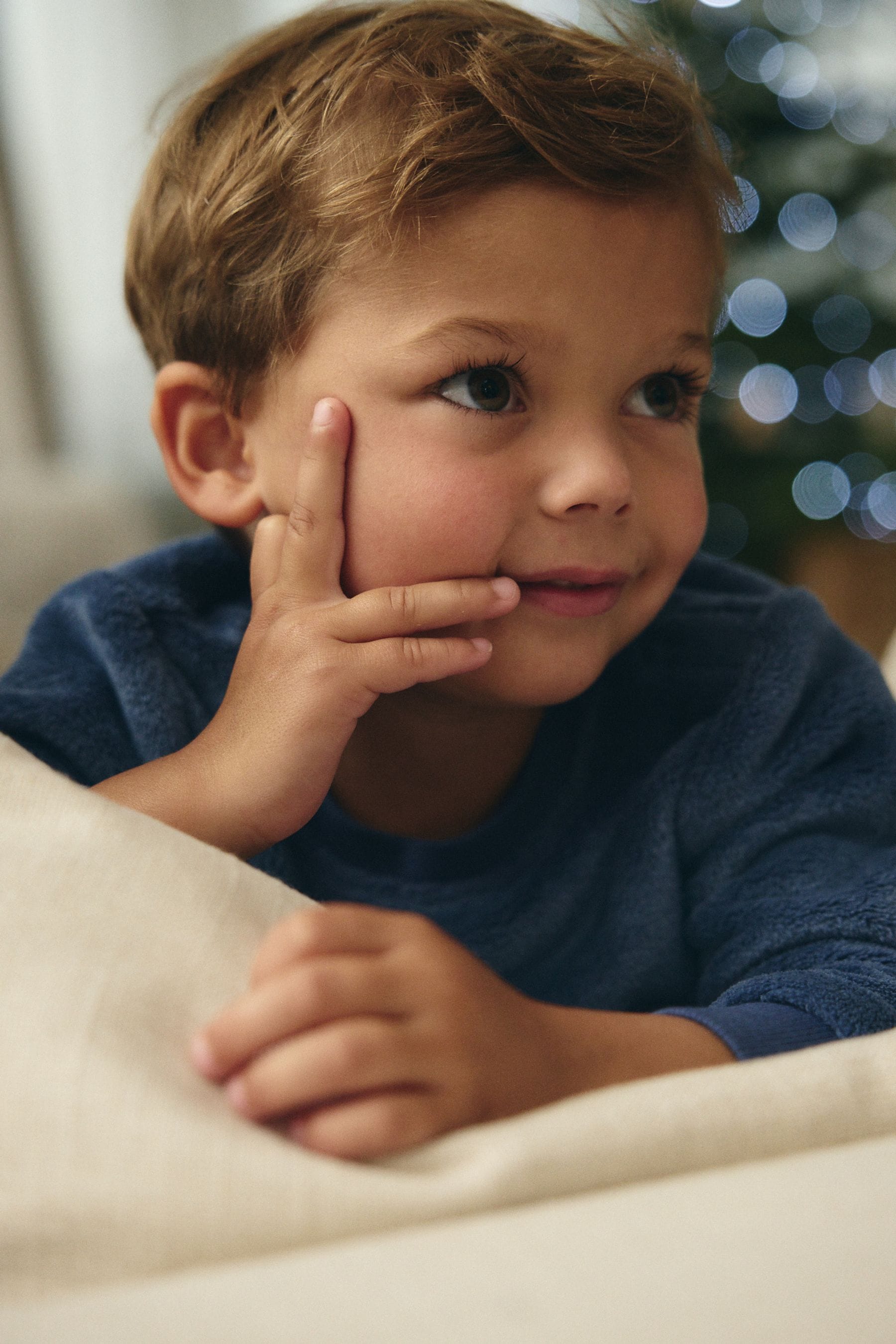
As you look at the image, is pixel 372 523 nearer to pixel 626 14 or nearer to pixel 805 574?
pixel 626 14

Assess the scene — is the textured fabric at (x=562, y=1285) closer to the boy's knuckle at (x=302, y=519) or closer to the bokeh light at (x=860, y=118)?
the boy's knuckle at (x=302, y=519)

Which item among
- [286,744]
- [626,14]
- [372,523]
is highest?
[626,14]

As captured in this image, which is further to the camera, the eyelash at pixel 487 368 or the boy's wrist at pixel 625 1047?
the eyelash at pixel 487 368

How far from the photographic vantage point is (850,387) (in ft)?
8.05

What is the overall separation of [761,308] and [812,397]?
229 mm

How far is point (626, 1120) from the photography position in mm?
427

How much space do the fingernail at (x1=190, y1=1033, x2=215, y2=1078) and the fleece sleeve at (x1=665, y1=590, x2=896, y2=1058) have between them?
306mm

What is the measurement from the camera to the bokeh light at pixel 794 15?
7.38 ft

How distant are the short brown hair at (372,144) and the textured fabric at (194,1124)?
0.42m

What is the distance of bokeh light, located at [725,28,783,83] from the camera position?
87.5 inches

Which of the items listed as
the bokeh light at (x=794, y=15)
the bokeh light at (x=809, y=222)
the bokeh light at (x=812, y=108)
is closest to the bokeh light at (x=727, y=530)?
the bokeh light at (x=809, y=222)

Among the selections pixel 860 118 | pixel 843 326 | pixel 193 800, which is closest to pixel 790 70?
pixel 860 118

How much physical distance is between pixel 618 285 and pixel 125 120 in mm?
2121

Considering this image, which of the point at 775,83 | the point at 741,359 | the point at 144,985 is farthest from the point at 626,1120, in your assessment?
the point at 775,83
